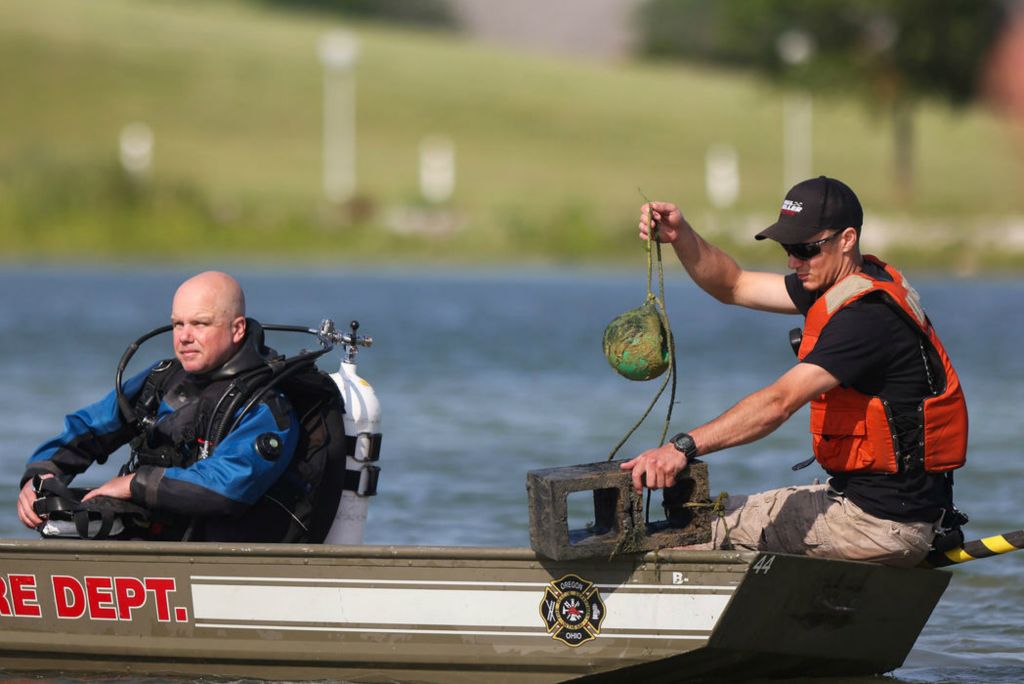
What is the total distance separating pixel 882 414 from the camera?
6.47m

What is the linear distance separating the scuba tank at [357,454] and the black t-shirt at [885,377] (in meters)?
1.71

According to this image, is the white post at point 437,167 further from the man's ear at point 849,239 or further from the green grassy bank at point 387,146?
the man's ear at point 849,239

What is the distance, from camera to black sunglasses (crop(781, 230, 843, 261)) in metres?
6.60

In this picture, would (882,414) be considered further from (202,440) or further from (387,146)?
(387,146)

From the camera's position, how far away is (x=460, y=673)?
696cm

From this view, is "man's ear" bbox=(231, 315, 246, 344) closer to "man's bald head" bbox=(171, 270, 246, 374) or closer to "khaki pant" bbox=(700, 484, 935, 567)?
"man's bald head" bbox=(171, 270, 246, 374)

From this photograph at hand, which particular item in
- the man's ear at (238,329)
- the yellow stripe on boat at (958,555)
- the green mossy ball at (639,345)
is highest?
the man's ear at (238,329)

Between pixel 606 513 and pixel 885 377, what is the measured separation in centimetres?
106

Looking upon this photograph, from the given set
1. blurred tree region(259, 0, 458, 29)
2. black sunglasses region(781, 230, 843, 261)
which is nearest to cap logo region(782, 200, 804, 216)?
black sunglasses region(781, 230, 843, 261)

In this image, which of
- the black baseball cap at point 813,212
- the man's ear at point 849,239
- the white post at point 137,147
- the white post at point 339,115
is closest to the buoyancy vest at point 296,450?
the black baseball cap at point 813,212

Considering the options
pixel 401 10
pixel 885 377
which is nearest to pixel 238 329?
pixel 885 377

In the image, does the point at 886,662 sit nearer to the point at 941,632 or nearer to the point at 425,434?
the point at 941,632

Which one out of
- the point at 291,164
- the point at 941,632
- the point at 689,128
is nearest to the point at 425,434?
the point at 941,632

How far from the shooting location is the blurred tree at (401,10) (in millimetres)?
113312
